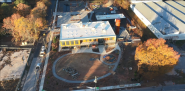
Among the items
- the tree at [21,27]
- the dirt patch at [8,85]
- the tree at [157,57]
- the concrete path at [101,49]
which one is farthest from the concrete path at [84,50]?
the dirt patch at [8,85]

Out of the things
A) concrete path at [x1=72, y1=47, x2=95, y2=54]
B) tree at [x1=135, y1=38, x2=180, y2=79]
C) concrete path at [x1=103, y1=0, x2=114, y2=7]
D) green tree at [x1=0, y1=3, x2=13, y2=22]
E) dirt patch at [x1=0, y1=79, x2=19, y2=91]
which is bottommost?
dirt patch at [x1=0, y1=79, x2=19, y2=91]

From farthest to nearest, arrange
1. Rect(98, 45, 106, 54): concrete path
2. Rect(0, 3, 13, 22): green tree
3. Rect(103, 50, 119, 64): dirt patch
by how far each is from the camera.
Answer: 1. Rect(0, 3, 13, 22): green tree
2. Rect(98, 45, 106, 54): concrete path
3. Rect(103, 50, 119, 64): dirt patch

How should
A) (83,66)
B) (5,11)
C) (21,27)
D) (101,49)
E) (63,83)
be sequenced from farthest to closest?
(5,11) → (101,49) → (21,27) → (83,66) → (63,83)

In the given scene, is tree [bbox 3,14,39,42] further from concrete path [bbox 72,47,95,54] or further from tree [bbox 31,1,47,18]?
concrete path [bbox 72,47,95,54]

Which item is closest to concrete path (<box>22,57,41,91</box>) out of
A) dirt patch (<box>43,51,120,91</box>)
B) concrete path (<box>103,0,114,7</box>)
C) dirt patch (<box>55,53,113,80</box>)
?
dirt patch (<box>43,51,120,91</box>)

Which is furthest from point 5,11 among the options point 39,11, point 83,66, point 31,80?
point 83,66

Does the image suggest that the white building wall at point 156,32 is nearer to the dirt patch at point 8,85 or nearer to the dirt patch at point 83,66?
the dirt patch at point 83,66

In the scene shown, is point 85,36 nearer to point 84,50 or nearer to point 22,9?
point 84,50
